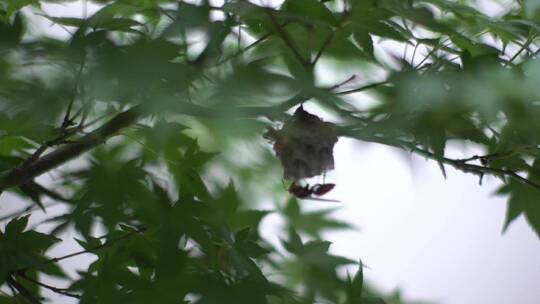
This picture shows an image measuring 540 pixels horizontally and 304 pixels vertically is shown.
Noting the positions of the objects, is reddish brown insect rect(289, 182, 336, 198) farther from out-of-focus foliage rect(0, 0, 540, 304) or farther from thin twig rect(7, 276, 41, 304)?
thin twig rect(7, 276, 41, 304)

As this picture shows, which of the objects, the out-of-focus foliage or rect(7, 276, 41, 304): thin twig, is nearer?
the out-of-focus foliage

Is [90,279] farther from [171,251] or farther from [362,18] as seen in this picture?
[362,18]

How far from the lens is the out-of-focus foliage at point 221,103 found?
25 centimetres

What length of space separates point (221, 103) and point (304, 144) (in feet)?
0.33

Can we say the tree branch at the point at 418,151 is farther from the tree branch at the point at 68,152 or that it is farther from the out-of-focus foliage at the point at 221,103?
the tree branch at the point at 68,152

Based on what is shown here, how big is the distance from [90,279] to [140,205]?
5cm

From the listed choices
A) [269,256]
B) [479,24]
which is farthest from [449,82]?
[269,256]

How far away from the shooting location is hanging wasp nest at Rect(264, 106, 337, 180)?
317 millimetres

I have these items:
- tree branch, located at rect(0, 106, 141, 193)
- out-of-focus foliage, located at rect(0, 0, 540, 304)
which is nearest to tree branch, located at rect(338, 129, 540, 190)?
out-of-focus foliage, located at rect(0, 0, 540, 304)

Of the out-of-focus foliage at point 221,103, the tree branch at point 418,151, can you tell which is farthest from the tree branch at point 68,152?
the tree branch at point 418,151

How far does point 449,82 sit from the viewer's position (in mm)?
259

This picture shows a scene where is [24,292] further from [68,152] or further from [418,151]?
[418,151]

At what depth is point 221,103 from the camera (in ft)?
0.75

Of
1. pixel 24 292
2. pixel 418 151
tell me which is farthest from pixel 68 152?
pixel 418 151
